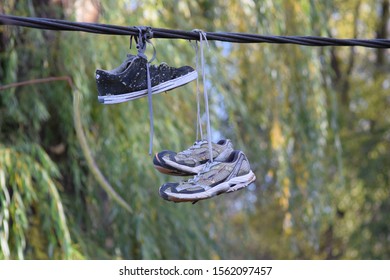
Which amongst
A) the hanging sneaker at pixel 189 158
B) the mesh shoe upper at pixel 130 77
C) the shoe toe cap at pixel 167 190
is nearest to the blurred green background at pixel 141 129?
the mesh shoe upper at pixel 130 77

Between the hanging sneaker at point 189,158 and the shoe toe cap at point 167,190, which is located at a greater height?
the hanging sneaker at point 189,158

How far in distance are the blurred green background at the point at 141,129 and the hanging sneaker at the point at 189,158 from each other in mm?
779

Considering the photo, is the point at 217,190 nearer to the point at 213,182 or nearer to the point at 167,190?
the point at 213,182

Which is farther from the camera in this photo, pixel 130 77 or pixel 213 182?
pixel 130 77

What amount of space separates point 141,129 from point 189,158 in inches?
75.8

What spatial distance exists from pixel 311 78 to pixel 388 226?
127 inches

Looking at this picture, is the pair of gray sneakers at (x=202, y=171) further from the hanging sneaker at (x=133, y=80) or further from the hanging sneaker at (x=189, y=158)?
the hanging sneaker at (x=133, y=80)

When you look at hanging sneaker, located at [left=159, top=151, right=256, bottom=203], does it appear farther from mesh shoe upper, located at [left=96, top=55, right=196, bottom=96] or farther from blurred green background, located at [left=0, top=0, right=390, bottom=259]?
blurred green background, located at [left=0, top=0, right=390, bottom=259]

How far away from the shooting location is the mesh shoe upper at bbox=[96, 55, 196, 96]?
2088 mm

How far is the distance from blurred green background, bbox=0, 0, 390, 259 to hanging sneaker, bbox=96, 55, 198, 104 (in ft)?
2.22

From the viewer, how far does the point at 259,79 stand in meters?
4.75

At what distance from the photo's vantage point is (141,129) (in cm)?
396

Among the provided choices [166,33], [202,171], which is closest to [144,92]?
[166,33]

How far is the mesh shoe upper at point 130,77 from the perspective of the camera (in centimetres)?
209
